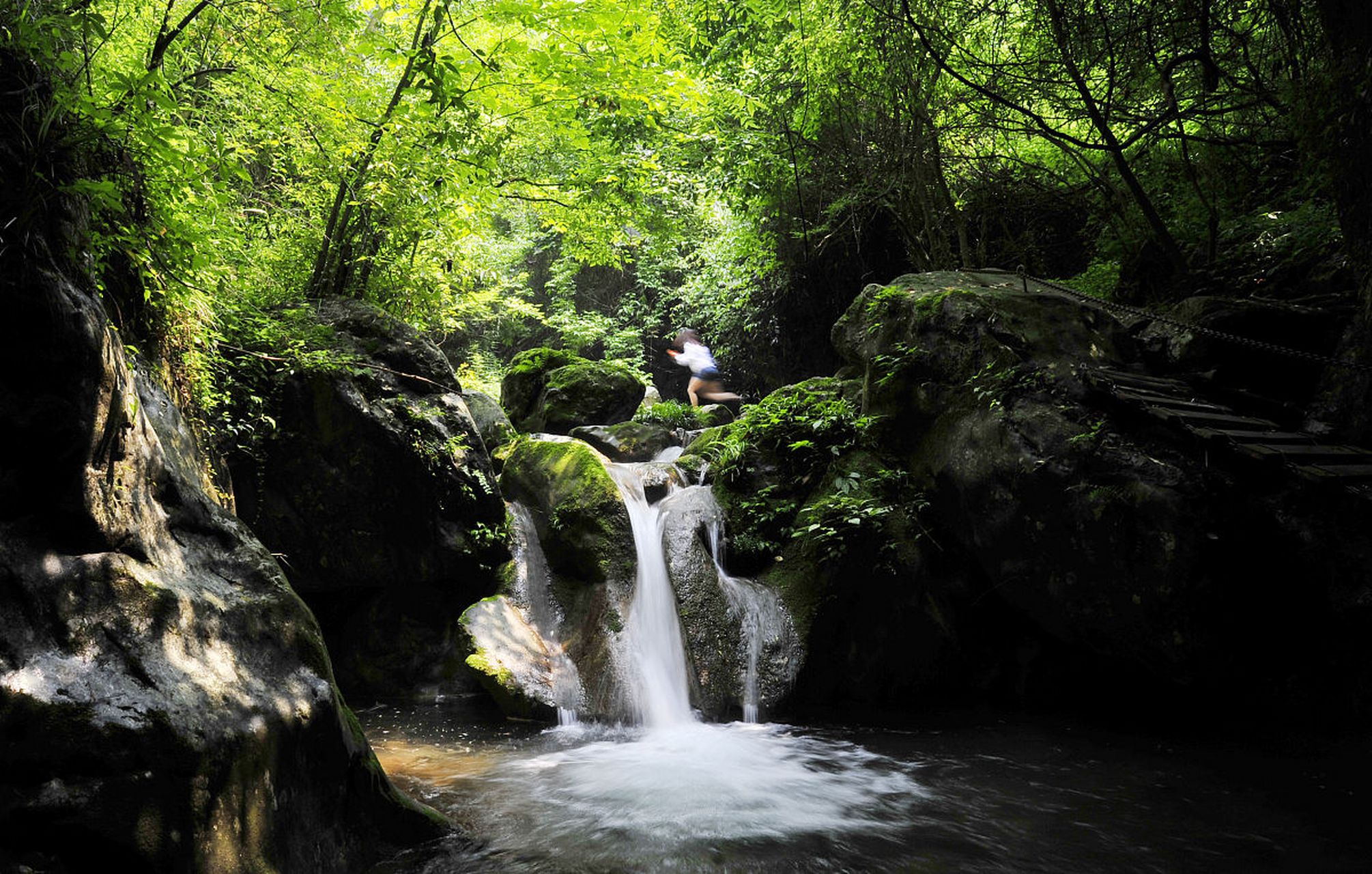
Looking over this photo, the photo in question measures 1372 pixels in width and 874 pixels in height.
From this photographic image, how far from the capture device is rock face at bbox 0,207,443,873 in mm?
2021

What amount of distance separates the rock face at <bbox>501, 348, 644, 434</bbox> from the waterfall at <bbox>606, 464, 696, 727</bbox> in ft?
15.7

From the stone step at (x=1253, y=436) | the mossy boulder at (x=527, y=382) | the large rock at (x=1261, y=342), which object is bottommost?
the stone step at (x=1253, y=436)

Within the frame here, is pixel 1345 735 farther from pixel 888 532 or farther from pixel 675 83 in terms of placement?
pixel 675 83

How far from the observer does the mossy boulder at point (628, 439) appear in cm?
1088

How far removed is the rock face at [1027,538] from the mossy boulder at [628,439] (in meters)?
3.19

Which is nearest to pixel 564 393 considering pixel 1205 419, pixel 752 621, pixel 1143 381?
pixel 752 621

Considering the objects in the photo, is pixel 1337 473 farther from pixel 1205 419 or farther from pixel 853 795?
pixel 853 795

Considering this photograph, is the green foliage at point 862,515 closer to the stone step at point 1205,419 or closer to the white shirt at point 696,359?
the stone step at point 1205,419

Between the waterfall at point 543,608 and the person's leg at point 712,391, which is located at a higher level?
the person's leg at point 712,391

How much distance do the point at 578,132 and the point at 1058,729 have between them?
762 cm

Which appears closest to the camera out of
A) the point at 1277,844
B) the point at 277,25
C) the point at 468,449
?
the point at 1277,844

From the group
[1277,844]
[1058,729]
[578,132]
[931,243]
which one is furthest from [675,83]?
[1277,844]

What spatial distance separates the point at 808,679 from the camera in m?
6.19

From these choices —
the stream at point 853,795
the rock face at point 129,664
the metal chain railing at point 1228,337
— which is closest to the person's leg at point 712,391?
the metal chain railing at point 1228,337
